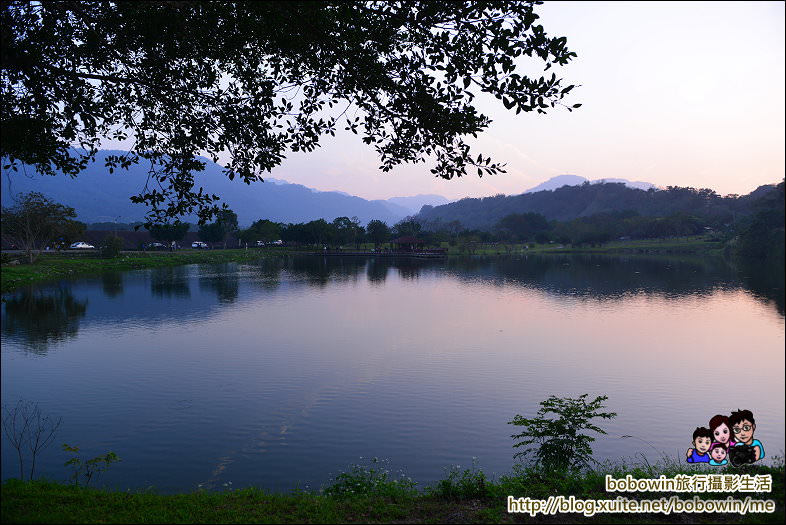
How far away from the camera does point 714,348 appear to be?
2631cm

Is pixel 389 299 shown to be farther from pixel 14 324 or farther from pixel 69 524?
pixel 69 524

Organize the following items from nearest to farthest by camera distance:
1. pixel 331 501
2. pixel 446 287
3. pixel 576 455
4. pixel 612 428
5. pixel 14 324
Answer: pixel 331 501, pixel 576 455, pixel 612 428, pixel 14 324, pixel 446 287

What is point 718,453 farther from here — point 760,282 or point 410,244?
point 410,244

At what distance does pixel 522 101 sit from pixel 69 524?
8748mm

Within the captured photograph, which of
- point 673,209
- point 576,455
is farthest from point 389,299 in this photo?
point 673,209

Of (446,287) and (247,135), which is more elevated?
(247,135)

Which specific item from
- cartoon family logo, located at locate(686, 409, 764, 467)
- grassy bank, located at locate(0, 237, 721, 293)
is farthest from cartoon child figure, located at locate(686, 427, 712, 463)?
grassy bank, located at locate(0, 237, 721, 293)

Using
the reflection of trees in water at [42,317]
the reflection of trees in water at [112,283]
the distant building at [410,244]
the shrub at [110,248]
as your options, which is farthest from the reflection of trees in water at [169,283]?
the distant building at [410,244]

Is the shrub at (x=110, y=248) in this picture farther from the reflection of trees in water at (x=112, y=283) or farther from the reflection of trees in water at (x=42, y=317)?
the reflection of trees in water at (x=42, y=317)

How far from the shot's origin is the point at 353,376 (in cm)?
2039

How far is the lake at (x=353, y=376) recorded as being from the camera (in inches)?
509

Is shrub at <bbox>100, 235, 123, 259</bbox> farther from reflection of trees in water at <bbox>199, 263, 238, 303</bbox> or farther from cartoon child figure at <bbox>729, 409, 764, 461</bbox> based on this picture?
cartoon child figure at <bbox>729, 409, 764, 461</bbox>

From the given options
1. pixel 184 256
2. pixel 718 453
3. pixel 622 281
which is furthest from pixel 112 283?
pixel 718 453

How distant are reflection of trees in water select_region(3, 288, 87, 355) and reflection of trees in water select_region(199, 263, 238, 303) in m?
10.5
